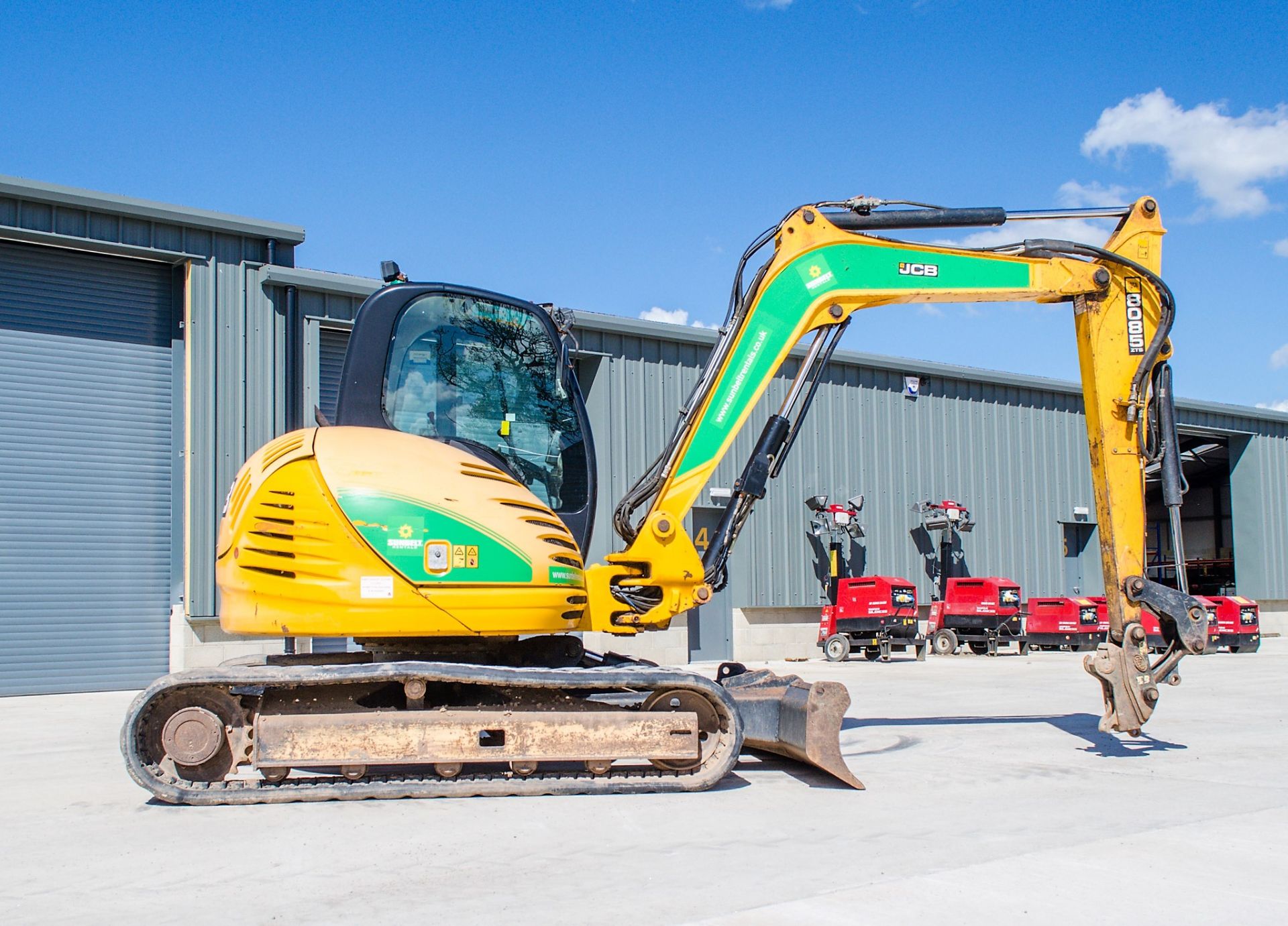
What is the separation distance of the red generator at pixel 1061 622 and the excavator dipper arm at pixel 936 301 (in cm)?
1521

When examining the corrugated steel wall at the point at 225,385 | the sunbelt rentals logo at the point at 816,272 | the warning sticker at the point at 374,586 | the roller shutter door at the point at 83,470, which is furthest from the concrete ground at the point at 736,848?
the roller shutter door at the point at 83,470

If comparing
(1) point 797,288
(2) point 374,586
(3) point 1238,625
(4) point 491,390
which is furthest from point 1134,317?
(3) point 1238,625

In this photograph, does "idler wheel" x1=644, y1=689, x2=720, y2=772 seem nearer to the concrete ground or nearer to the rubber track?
the rubber track

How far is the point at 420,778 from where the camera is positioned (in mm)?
7121

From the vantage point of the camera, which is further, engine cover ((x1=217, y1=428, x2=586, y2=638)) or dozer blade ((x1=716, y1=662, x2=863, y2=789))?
dozer blade ((x1=716, y1=662, x2=863, y2=789))

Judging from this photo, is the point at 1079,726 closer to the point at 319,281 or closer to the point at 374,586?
the point at 374,586

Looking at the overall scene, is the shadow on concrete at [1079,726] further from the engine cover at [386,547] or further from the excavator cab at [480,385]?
the engine cover at [386,547]

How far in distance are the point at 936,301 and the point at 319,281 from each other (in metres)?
10.3

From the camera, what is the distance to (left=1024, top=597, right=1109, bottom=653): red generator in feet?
74.6

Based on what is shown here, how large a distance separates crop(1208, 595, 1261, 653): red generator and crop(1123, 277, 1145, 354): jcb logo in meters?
17.1

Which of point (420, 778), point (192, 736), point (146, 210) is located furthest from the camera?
point (146, 210)

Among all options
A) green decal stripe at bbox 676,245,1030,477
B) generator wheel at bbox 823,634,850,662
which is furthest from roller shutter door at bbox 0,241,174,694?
generator wheel at bbox 823,634,850,662

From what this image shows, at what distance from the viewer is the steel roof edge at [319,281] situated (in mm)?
15828

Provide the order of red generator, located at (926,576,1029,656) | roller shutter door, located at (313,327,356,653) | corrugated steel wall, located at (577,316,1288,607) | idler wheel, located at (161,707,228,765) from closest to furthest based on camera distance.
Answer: idler wheel, located at (161,707,228,765), roller shutter door, located at (313,327,356,653), corrugated steel wall, located at (577,316,1288,607), red generator, located at (926,576,1029,656)
